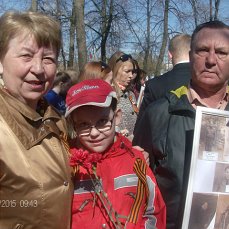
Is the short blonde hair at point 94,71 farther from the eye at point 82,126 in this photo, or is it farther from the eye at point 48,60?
the eye at point 48,60

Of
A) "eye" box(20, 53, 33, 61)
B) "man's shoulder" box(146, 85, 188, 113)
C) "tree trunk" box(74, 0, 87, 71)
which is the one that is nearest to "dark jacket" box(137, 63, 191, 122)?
"man's shoulder" box(146, 85, 188, 113)

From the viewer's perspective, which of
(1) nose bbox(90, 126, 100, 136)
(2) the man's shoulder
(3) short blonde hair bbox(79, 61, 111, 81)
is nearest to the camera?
(1) nose bbox(90, 126, 100, 136)

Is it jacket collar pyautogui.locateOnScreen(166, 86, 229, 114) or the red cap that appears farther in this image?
jacket collar pyautogui.locateOnScreen(166, 86, 229, 114)

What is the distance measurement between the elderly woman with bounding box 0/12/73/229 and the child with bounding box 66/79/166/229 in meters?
0.18

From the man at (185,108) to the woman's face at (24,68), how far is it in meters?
0.88

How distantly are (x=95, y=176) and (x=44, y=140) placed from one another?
15.7 inches

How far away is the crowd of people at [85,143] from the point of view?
6.15 ft

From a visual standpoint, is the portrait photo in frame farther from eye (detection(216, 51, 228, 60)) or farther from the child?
eye (detection(216, 51, 228, 60))

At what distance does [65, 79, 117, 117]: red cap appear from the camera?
232cm

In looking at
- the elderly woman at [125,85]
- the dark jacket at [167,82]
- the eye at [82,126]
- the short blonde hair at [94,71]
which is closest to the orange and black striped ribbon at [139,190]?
the eye at [82,126]

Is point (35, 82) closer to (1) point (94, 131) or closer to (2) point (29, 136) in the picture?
(2) point (29, 136)

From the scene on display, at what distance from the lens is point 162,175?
2.58 meters

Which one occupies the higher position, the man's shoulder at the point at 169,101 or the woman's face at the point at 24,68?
the woman's face at the point at 24,68
